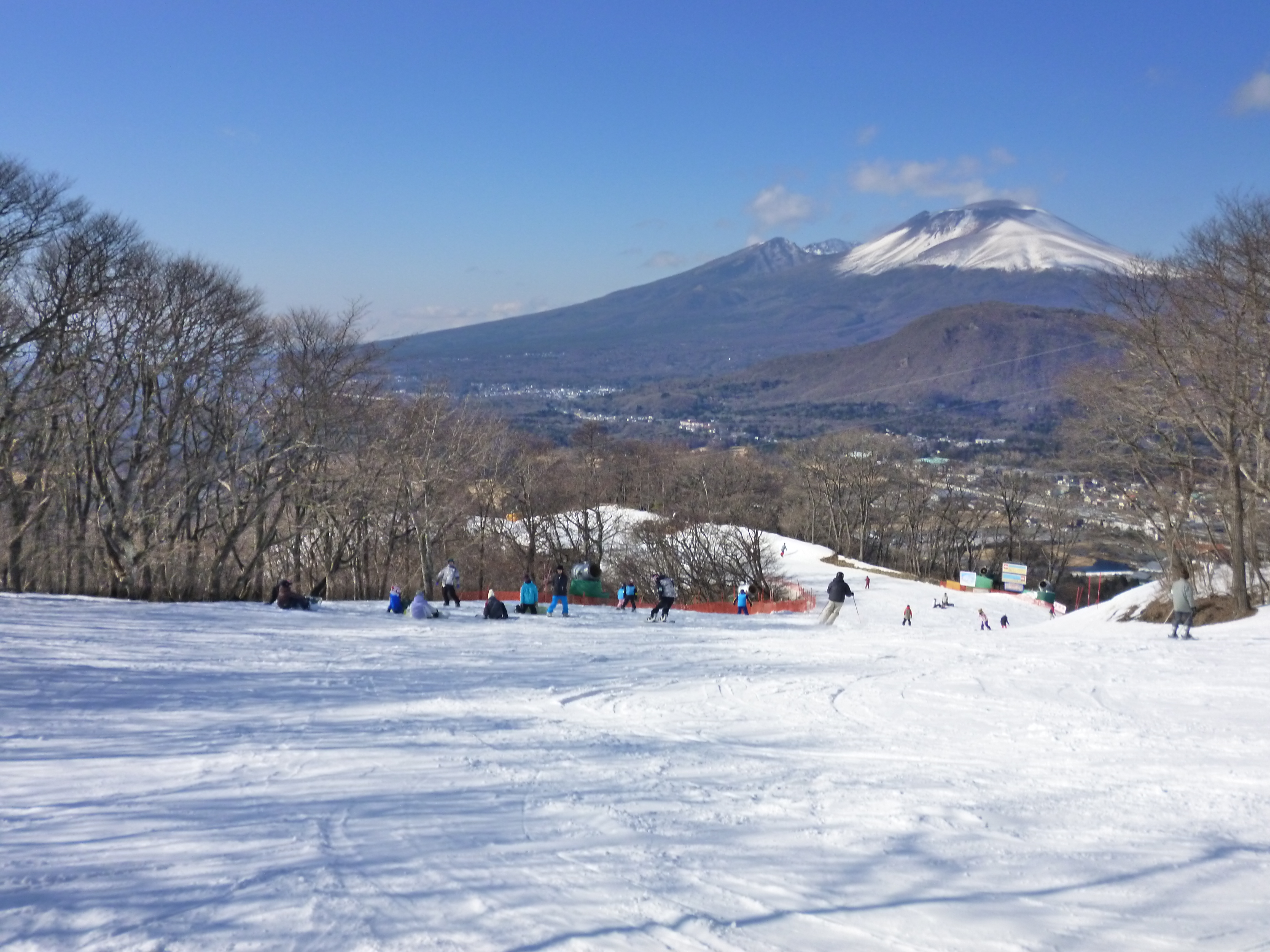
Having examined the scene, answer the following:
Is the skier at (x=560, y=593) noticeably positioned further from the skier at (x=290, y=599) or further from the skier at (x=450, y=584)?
the skier at (x=290, y=599)

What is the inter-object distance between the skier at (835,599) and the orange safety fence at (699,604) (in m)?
4.25

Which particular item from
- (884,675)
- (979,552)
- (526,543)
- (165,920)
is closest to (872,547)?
(979,552)

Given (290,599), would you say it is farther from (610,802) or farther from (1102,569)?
(1102,569)

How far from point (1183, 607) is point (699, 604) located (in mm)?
19688

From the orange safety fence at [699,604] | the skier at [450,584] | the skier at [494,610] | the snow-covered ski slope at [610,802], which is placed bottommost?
the snow-covered ski slope at [610,802]

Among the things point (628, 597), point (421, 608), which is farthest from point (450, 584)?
point (628, 597)

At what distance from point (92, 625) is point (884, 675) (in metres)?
11.3

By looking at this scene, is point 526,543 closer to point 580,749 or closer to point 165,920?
point 580,749

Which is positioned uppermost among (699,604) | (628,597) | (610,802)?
(628,597)

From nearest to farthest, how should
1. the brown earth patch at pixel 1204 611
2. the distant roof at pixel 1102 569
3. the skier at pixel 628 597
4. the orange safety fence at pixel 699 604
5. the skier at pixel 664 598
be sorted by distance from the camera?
the brown earth patch at pixel 1204 611, the skier at pixel 664 598, the skier at pixel 628 597, the orange safety fence at pixel 699 604, the distant roof at pixel 1102 569

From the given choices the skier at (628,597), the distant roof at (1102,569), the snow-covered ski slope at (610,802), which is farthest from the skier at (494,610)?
the distant roof at (1102,569)

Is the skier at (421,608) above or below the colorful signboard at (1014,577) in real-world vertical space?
below

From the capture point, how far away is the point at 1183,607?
706 inches

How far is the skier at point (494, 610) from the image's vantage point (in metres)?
20.8
